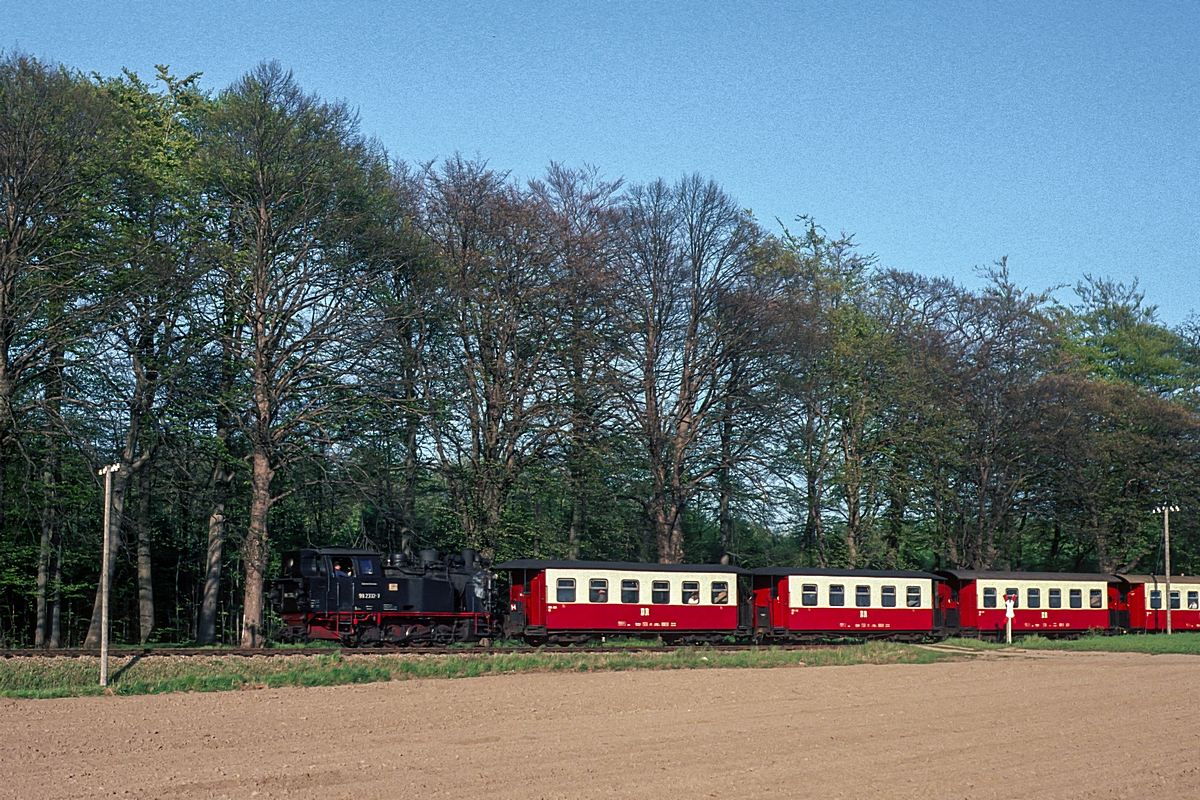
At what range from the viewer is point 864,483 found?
51719 millimetres

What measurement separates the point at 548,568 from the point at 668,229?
18.0 m

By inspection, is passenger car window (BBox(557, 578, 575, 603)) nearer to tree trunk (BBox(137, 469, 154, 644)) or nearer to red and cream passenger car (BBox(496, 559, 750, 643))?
red and cream passenger car (BBox(496, 559, 750, 643))

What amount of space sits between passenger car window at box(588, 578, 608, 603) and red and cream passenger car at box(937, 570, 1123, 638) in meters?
13.7

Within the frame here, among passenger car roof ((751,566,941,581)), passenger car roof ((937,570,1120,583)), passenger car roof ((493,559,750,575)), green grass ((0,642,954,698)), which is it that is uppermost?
passenger car roof ((493,559,750,575))

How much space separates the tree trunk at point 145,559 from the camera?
1551 inches

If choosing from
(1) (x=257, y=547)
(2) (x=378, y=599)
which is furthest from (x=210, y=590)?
(2) (x=378, y=599)

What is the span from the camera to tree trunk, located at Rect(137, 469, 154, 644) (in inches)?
1551

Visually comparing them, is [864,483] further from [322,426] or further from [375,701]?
[375,701]

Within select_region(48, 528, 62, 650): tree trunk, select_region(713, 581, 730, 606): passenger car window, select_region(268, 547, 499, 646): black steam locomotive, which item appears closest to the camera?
select_region(268, 547, 499, 646): black steam locomotive

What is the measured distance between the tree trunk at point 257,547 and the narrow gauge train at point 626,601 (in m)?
0.67

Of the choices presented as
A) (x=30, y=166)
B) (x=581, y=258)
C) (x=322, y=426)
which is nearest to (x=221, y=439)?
(x=322, y=426)

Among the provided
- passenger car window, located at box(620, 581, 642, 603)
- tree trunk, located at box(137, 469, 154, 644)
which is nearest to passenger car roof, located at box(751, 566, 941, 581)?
passenger car window, located at box(620, 581, 642, 603)

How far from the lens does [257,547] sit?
35250mm

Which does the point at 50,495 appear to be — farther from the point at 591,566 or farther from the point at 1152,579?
the point at 1152,579
